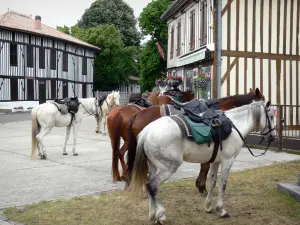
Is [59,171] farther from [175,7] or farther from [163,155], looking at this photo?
[175,7]

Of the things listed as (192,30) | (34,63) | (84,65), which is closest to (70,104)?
(192,30)

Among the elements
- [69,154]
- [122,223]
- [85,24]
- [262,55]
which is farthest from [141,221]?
[85,24]

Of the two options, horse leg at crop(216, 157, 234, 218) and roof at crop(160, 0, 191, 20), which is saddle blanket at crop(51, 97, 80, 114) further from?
roof at crop(160, 0, 191, 20)

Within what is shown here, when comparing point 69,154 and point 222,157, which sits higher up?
point 222,157

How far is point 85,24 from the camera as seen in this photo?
5462 centimetres

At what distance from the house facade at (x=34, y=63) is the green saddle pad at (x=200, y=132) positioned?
91.3ft

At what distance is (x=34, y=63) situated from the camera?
109ft

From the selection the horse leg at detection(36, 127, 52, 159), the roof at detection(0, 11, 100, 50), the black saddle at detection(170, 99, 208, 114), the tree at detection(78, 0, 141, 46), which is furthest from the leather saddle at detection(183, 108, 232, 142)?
the tree at detection(78, 0, 141, 46)

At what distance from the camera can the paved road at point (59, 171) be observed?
638cm

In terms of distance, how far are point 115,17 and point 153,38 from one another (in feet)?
72.8

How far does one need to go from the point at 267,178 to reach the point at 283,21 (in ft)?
28.8

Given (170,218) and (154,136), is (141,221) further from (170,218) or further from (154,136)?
(154,136)

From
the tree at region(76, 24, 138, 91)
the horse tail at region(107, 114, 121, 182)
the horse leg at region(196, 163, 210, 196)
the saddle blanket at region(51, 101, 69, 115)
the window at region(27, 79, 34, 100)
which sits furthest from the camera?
the tree at region(76, 24, 138, 91)

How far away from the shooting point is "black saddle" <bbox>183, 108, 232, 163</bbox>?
4902 mm
